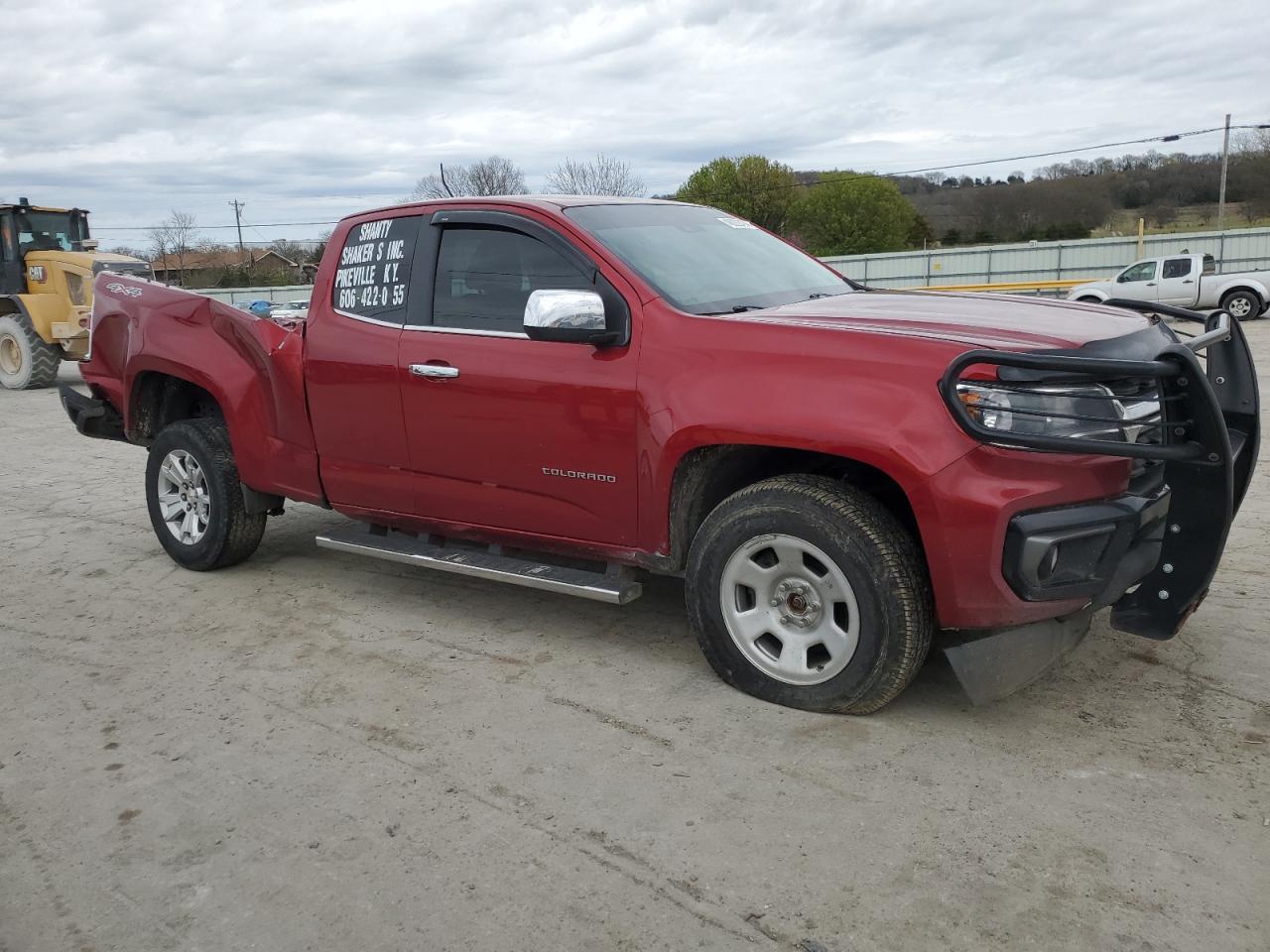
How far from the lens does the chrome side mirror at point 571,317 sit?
3.96 meters

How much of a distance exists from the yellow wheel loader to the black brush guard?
15.9m

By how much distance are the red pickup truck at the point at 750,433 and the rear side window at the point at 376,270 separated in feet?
0.05

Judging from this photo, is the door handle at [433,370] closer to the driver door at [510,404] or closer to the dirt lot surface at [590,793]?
the driver door at [510,404]

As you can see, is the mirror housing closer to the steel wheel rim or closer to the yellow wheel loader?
the yellow wheel loader

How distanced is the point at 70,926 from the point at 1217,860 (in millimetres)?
2974

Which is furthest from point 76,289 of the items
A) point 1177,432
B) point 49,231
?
point 1177,432

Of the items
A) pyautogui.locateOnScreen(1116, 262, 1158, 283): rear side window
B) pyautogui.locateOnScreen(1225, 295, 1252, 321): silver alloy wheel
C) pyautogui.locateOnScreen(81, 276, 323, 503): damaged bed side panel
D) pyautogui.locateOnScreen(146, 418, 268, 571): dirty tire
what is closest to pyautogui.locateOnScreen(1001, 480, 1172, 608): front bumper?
pyautogui.locateOnScreen(81, 276, 323, 503): damaged bed side panel

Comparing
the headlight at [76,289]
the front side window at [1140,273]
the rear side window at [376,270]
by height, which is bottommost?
the front side window at [1140,273]

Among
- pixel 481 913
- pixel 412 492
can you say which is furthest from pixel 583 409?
pixel 481 913

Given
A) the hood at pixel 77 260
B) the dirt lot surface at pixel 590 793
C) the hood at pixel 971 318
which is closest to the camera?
the dirt lot surface at pixel 590 793

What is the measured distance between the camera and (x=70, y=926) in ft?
9.16

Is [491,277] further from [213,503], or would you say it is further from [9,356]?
[9,356]

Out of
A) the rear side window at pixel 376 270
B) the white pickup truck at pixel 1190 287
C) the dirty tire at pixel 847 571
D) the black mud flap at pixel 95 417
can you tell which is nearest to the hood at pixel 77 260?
the black mud flap at pixel 95 417

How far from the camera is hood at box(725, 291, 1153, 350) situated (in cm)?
344
